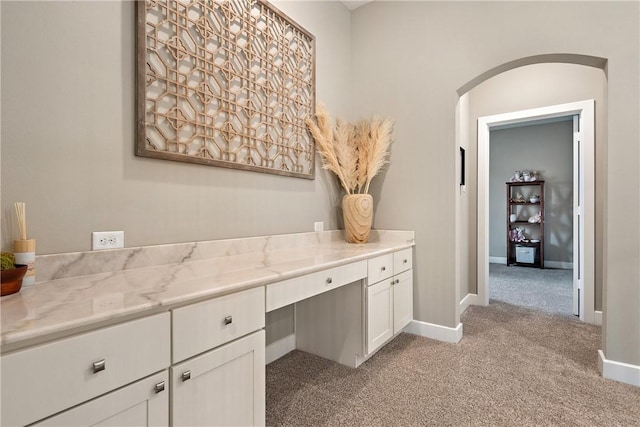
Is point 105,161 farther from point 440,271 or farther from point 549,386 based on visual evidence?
point 549,386

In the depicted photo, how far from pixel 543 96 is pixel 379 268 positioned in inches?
113

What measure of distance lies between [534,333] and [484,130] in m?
2.24

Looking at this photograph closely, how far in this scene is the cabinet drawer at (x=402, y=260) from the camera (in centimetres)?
240

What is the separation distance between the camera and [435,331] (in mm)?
2596

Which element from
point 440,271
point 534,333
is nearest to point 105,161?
point 440,271

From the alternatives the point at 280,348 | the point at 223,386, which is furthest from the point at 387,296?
the point at 223,386

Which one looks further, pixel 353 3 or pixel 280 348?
pixel 353 3

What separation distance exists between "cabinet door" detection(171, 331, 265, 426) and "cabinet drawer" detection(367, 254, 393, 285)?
0.96 m

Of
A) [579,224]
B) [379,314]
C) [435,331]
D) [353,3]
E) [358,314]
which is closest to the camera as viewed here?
[358,314]

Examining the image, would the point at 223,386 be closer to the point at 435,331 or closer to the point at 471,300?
the point at 435,331

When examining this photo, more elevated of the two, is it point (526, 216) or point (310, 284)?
point (526, 216)

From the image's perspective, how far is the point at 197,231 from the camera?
5.77 ft

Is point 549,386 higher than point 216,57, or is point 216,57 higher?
point 216,57

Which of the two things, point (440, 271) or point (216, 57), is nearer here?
point (216, 57)
